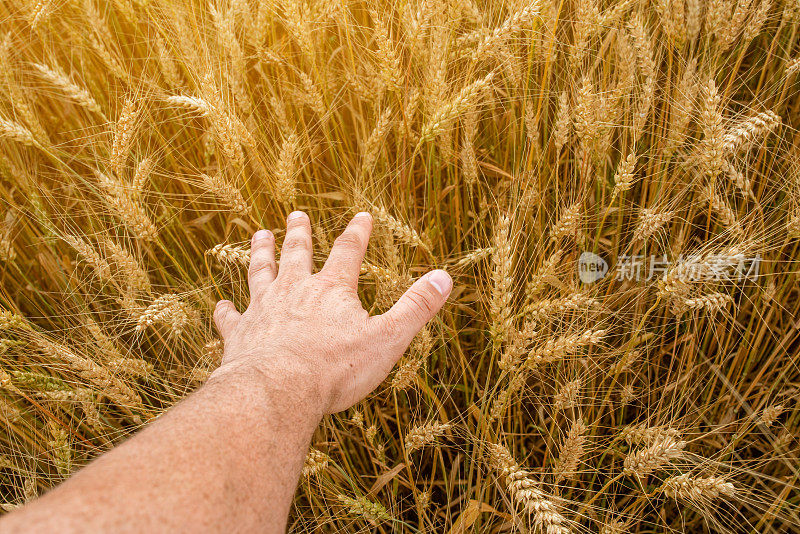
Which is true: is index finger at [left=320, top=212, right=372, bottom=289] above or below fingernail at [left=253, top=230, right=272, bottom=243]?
below

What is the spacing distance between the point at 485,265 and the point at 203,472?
34.1 inches

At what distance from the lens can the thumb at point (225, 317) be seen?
131 centimetres

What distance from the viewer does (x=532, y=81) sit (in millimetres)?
1596

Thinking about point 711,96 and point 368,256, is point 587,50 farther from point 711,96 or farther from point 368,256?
point 368,256

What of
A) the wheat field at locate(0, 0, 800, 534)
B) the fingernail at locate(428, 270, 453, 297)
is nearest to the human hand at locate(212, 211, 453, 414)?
the fingernail at locate(428, 270, 453, 297)

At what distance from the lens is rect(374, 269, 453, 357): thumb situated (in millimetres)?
1109

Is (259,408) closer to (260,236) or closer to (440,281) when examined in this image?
(440,281)

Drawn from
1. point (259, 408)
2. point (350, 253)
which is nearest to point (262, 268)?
point (350, 253)

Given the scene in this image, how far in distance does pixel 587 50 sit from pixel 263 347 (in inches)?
53.0

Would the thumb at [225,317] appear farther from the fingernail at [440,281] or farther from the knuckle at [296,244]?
the fingernail at [440,281]

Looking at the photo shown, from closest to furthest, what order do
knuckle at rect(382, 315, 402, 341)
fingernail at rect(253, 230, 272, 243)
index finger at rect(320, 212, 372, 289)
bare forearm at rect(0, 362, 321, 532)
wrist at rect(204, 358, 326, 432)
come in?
bare forearm at rect(0, 362, 321, 532), wrist at rect(204, 358, 326, 432), knuckle at rect(382, 315, 402, 341), index finger at rect(320, 212, 372, 289), fingernail at rect(253, 230, 272, 243)

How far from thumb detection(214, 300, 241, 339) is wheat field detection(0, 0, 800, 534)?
5 centimetres

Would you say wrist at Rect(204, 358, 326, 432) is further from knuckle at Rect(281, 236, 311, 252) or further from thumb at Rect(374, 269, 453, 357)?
knuckle at Rect(281, 236, 311, 252)

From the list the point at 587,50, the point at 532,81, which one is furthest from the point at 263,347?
the point at 587,50
